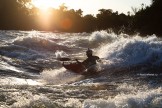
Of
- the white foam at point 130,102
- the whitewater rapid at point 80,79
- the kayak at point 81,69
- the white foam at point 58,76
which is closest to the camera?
the white foam at point 130,102

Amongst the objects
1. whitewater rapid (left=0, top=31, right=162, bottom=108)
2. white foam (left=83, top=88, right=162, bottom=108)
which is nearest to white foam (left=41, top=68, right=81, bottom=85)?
whitewater rapid (left=0, top=31, right=162, bottom=108)

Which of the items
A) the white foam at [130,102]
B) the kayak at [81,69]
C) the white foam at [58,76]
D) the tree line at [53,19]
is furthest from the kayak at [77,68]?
the tree line at [53,19]

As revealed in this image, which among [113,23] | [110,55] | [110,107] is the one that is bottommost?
[110,107]

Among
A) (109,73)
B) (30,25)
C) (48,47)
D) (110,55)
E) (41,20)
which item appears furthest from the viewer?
(41,20)

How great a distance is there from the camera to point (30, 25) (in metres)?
76.0

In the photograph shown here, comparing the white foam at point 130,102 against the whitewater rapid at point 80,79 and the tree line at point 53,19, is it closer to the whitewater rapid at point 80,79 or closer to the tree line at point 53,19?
the whitewater rapid at point 80,79

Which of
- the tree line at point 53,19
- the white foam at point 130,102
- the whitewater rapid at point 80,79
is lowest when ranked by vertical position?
the white foam at point 130,102

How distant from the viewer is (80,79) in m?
17.0

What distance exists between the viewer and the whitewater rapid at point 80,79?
33.8 ft

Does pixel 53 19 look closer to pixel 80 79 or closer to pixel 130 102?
pixel 80 79

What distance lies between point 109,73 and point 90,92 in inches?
214

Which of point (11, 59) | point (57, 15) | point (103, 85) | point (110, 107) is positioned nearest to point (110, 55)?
point (11, 59)

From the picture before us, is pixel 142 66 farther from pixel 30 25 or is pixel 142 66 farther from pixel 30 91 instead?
pixel 30 25

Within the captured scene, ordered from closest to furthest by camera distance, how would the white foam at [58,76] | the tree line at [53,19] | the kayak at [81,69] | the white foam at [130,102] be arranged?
the white foam at [130,102] < the white foam at [58,76] < the kayak at [81,69] < the tree line at [53,19]
